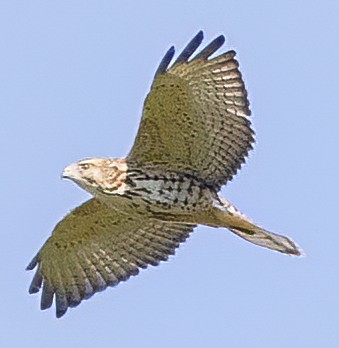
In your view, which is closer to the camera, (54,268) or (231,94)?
(231,94)

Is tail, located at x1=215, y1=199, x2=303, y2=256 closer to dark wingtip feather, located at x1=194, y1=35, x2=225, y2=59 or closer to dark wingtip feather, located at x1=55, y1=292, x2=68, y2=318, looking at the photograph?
dark wingtip feather, located at x1=194, y1=35, x2=225, y2=59

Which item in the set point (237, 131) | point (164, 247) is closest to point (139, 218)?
point (164, 247)

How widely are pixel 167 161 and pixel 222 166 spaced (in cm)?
51

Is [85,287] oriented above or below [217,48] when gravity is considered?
below

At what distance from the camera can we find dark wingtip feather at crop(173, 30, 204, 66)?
14898 mm

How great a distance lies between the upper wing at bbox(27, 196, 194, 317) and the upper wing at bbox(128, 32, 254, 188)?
1141mm

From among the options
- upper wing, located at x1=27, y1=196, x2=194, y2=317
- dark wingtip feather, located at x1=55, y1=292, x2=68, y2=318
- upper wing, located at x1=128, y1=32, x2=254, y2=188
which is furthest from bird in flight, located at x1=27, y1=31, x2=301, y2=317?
dark wingtip feather, located at x1=55, y1=292, x2=68, y2=318

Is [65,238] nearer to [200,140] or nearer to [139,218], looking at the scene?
[139,218]

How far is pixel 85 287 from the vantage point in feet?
54.7

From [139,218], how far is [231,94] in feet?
6.09

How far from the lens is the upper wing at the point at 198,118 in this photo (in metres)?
15.0

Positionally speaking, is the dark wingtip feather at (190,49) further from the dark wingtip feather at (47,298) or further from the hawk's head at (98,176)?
the dark wingtip feather at (47,298)

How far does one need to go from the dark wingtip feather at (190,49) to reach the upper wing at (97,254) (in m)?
2.17

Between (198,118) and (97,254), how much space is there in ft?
7.19
